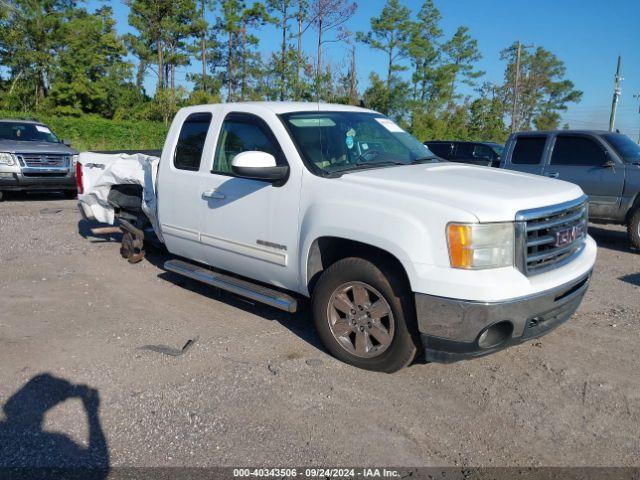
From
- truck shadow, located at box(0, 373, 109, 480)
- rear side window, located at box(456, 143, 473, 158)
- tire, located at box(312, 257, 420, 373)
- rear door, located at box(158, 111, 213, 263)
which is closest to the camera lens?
truck shadow, located at box(0, 373, 109, 480)

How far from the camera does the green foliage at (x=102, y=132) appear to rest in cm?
2728

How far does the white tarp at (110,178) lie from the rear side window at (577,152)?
635 centimetres

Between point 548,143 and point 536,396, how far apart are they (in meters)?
6.43

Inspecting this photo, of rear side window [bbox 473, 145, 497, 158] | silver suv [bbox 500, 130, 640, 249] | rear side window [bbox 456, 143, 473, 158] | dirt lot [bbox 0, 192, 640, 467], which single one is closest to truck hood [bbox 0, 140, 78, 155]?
dirt lot [bbox 0, 192, 640, 467]

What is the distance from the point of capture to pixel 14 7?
33938 mm

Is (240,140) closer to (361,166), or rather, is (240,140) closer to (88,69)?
(361,166)

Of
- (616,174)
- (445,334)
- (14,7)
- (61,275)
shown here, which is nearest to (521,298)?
(445,334)

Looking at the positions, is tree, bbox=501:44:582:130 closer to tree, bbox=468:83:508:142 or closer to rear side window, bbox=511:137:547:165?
tree, bbox=468:83:508:142

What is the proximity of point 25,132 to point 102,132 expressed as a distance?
16459 millimetres

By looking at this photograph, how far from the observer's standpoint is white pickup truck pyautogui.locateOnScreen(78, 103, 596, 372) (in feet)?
11.2

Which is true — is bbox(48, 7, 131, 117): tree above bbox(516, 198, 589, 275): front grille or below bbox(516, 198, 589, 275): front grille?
above

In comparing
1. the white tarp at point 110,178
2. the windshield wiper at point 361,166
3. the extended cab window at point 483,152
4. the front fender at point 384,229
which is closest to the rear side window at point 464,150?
the extended cab window at point 483,152

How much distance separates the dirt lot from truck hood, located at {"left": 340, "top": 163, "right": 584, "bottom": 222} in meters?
1.29

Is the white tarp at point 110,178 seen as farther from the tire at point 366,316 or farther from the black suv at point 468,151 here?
the black suv at point 468,151
